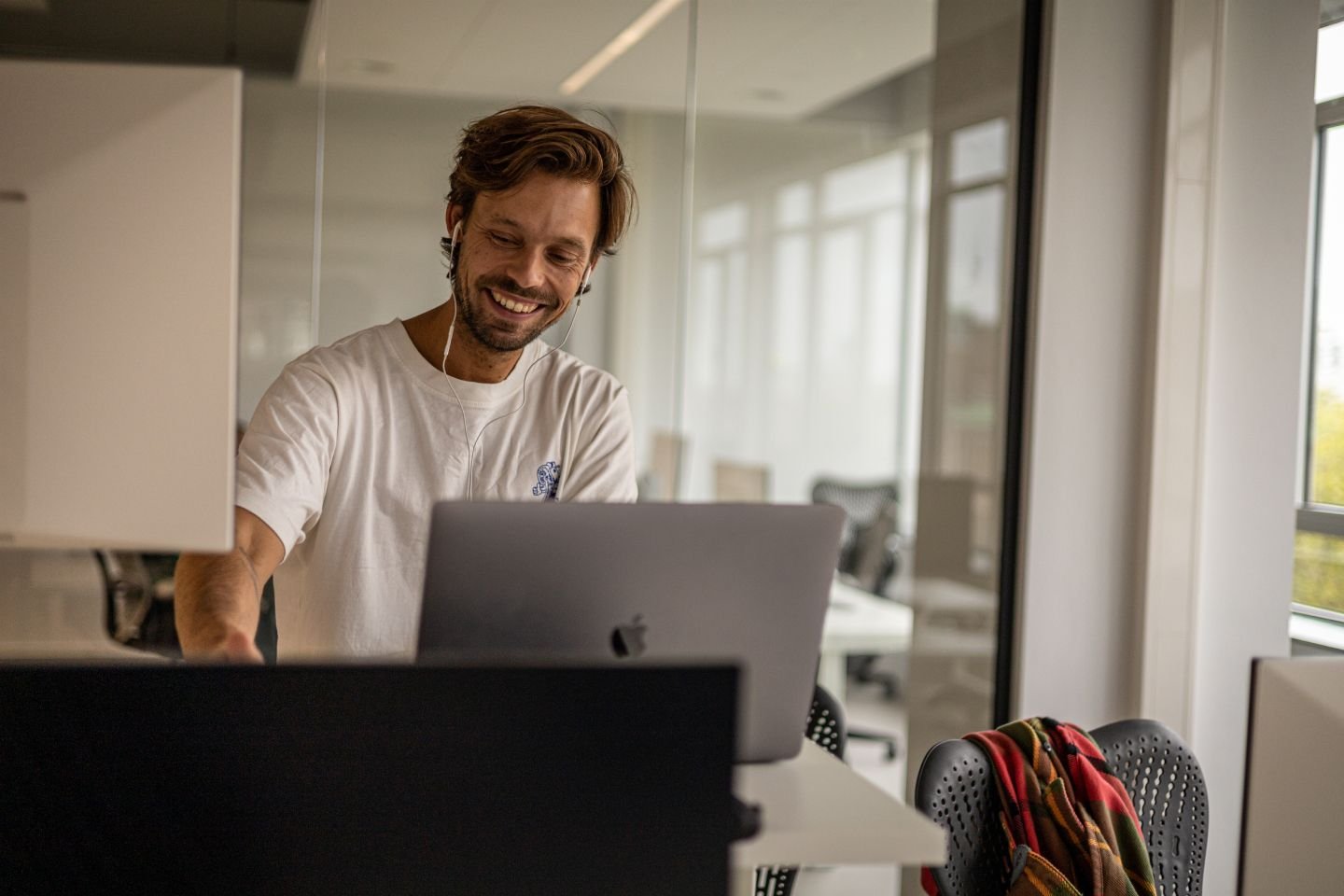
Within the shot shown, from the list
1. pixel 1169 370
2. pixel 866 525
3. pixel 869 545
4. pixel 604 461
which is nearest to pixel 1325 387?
pixel 1169 370

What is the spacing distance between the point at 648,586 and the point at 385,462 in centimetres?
92

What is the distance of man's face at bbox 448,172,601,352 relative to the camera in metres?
2.26

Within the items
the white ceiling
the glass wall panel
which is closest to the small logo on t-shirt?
the white ceiling

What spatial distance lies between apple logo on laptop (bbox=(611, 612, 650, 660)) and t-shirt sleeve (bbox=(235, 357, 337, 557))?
791mm

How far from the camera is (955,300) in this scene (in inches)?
127

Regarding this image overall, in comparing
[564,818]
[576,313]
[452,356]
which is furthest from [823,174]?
[564,818]

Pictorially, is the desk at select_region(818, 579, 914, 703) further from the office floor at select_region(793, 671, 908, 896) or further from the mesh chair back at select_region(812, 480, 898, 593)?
the mesh chair back at select_region(812, 480, 898, 593)

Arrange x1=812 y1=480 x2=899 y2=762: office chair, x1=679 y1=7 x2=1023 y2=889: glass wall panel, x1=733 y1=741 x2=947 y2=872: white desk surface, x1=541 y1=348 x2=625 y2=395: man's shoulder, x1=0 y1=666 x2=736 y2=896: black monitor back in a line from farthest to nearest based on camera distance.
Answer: x1=812 y1=480 x2=899 y2=762: office chair → x1=679 y1=7 x2=1023 y2=889: glass wall panel → x1=541 y1=348 x2=625 y2=395: man's shoulder → x1=733 y1=741 x2=947 y2=872: white desk surface → x1=0 y1=666 x2=736 y2=896: black monitor back

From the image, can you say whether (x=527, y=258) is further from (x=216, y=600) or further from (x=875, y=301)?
(x=875, y=301)

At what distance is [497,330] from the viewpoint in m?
2.36

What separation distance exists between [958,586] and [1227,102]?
1.32m

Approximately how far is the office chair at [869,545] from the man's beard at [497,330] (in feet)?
10.8

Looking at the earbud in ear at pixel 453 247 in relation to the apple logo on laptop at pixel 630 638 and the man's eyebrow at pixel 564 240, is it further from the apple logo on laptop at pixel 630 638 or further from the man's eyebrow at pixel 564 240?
the apple logo on laptop at pixel 630 638

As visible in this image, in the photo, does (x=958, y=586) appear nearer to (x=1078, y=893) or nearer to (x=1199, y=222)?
(x=1199, y=222)
